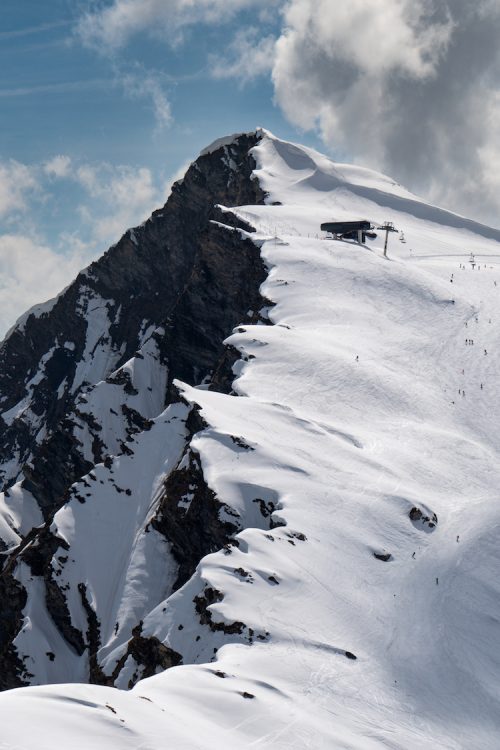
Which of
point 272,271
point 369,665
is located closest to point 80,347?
point 272,271

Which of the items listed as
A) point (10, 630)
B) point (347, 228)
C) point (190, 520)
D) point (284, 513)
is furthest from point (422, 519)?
point (347, 228)

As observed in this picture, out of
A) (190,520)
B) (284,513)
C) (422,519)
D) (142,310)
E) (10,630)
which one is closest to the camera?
(284,513)

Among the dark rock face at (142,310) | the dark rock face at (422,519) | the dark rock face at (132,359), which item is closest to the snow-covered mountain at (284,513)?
the dark rock face at (422,519)

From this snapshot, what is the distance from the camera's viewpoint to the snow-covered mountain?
33.3 meters

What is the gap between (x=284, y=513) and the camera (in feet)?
154

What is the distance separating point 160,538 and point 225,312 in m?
45.5

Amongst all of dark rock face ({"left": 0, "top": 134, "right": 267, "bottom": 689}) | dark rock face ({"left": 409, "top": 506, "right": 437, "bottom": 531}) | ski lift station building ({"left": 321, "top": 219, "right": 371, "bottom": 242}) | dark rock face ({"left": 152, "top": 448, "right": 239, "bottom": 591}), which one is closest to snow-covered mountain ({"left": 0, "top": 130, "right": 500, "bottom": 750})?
dark rock face ({"left": 409, "top": 506, "right": 437, "bottom": 531})

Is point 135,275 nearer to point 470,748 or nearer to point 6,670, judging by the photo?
point 6,670

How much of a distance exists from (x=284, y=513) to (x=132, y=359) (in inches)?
2980

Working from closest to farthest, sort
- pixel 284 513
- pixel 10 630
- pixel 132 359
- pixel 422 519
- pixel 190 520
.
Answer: pixel 284 513, pixel 422 519, pixel 190 520, pixel 10 630, pixel 132 359

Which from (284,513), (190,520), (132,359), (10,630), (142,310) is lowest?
(10,630)

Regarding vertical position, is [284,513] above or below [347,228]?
below

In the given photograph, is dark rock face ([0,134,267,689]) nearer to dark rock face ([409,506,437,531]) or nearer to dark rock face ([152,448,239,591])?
dark rock face ([152,448,239,591])

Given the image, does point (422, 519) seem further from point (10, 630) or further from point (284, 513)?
point (10, 630)
